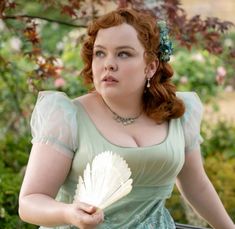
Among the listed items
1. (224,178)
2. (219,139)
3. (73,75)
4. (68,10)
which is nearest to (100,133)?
(68,10)

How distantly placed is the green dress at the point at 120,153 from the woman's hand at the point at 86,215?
368mm

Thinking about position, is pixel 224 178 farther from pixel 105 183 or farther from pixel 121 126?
pixel 105 183

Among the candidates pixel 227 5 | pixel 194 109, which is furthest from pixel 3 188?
pixel 227 5

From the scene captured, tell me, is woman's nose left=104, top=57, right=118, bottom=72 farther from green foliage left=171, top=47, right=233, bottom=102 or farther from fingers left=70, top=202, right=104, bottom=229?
green foliage left=171, top=47, right=233, bottom=102

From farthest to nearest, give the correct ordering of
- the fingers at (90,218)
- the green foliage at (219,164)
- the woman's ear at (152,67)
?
the green foliage at (219,164) → the woman's ear at (152,67) → the fingers at (90,218)

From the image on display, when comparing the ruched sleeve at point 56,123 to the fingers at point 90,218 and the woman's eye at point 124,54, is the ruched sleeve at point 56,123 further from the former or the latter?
the fingers at point 90,218

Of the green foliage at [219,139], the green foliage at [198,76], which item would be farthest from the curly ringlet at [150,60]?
the green foliage at [198,76]

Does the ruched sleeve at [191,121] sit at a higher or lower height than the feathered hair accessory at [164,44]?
lower

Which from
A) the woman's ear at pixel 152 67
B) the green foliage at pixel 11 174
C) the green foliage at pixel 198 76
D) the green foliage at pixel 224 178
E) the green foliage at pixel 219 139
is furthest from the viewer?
the green foliage at pixel 198 76

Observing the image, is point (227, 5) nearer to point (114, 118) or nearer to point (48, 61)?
point (48, 61)

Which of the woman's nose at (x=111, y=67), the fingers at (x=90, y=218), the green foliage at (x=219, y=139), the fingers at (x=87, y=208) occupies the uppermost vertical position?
the woman's nose at (x=111, y=67)

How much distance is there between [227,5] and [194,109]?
12693 millimetres

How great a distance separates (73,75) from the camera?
18.4ft

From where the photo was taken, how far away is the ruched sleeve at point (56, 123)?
7.25 ft
